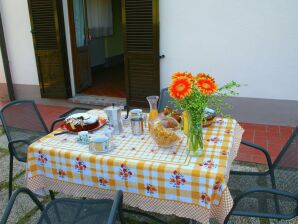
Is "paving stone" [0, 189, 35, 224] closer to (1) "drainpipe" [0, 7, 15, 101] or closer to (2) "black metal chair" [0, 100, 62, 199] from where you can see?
(2) "black metal chair" [0, 100, 62, 199]

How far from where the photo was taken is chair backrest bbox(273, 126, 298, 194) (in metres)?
1.82

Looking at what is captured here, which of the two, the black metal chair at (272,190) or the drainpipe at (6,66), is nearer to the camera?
the black metal chair at (272,190)

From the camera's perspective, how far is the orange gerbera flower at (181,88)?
4.68 feet

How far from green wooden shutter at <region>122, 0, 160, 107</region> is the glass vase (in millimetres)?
2576

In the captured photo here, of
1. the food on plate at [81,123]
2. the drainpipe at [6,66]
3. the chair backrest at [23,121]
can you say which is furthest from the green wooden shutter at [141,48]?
the drainpipe at [6,66]

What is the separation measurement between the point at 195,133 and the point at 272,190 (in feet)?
1.64

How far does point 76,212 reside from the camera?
163 centimetres

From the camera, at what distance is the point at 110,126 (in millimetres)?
2020

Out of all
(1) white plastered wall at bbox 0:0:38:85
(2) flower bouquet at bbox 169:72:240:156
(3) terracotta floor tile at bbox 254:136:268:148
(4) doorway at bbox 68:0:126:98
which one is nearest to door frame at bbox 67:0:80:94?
(4) doorway at bbox 68:0:126:98

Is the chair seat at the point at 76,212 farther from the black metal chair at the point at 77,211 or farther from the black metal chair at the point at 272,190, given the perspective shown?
the black metal chair at the point at 272,190

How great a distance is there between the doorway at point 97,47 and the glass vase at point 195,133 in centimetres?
358

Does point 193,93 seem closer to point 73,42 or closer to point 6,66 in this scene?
point 73,42

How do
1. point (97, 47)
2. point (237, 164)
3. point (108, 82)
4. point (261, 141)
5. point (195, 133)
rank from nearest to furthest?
point (195, 133) < point (237, 164) < point (261, 141) < point (108, 82) < point (97, 47)

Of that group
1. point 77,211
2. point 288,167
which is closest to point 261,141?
point 288,167
